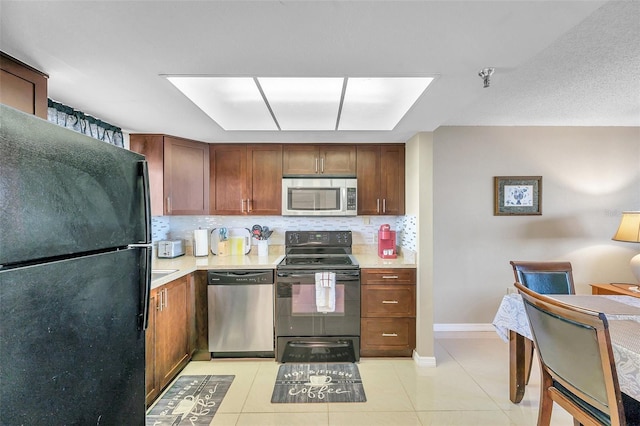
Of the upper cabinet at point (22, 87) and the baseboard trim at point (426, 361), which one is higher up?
the upper cabinet at point (22, 87)

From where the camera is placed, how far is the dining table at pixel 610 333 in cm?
129

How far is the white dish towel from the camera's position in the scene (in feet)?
9.35

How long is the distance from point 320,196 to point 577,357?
92.7 inches

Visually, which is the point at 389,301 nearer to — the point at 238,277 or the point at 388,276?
the point at 388,276

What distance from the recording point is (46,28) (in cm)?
119

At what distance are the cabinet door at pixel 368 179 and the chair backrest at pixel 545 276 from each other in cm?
144

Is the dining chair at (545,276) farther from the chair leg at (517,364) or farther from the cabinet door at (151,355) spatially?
the cabinet door at (151,355)

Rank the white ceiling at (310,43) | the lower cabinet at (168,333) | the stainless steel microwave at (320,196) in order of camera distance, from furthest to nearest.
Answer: the stainless steel microwave at (320,196) → the lower cabinet at (168,333) → the white ceiling at (310,43)

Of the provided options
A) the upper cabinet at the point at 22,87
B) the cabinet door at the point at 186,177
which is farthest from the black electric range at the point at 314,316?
the upper cabinet at the point at 22,87

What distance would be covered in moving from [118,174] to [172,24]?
62cm

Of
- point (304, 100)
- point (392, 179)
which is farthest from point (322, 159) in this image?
point (304, 100)

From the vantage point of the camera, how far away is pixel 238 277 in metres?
2.91

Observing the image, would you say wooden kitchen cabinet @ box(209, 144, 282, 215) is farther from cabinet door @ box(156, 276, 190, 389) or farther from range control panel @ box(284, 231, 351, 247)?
cabinet door @ box(156, 276, 190, 389)

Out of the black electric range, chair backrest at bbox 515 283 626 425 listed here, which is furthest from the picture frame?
chair backrest at bbox 515 283 626 425
